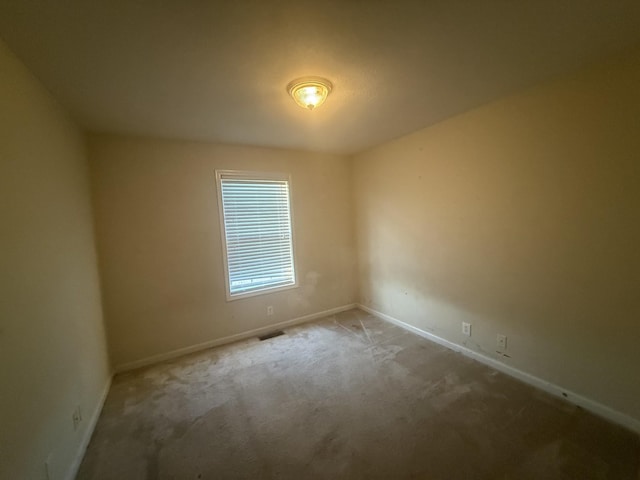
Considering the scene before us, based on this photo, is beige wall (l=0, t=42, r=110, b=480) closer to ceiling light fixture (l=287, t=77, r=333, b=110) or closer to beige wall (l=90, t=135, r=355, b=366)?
beige wall (l=90, t=135, r=355, b=366)

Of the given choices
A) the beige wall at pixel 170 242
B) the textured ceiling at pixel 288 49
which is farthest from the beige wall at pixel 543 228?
the beige wall at pixel 170 242

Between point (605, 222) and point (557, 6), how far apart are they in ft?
4.47

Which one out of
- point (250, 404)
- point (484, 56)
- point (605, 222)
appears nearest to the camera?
point (484, 56)

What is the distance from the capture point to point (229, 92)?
1.97m

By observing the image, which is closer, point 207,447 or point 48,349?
point 48,349

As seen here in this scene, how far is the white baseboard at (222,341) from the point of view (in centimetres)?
280

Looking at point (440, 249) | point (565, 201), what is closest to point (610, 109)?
point (565, 201)

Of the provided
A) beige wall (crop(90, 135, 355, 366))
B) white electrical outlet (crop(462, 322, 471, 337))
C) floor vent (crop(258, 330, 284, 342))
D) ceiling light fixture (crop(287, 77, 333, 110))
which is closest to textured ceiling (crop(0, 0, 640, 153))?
ceiling light fixture (crop(287, 77, 333, 110))

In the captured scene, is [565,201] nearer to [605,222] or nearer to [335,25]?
[605,222]

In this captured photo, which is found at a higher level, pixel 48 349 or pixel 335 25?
pixel 335 25

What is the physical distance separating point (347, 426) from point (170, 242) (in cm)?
247

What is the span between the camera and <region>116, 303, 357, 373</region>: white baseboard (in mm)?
2797

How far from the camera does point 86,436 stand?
181cm

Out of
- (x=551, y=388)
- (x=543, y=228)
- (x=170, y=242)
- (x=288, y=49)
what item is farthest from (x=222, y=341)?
(x=543, y=228)
